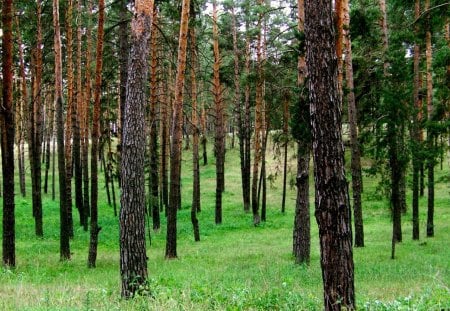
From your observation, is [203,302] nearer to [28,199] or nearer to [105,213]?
[105,213]

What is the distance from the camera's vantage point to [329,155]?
5.33m

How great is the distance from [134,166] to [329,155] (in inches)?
155

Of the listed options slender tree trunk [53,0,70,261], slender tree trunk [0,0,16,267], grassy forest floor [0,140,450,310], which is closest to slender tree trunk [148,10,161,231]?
grassy forest floor [0,140,450,310]

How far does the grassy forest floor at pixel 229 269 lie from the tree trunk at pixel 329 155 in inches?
27.2

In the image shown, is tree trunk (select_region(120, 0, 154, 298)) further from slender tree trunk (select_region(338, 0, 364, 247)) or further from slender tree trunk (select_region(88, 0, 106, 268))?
slender tree trunk (select_region(338, 0, 364, 247))

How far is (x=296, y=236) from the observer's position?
1391 cm

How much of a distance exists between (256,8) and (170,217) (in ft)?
34.0

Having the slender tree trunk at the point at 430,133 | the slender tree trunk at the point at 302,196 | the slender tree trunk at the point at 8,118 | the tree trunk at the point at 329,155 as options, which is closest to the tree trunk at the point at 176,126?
the slender tree trunk at the point at 302,196

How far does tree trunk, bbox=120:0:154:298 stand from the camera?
7.99 meters

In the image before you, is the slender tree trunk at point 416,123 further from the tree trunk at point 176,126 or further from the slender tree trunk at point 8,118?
the slender tree trunk at point 8,118

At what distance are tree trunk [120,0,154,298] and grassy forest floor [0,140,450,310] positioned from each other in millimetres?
651

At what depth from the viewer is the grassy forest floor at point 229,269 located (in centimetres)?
631

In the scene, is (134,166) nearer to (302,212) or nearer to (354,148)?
(302,212)

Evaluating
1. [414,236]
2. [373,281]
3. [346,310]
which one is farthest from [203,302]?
[414,236]
